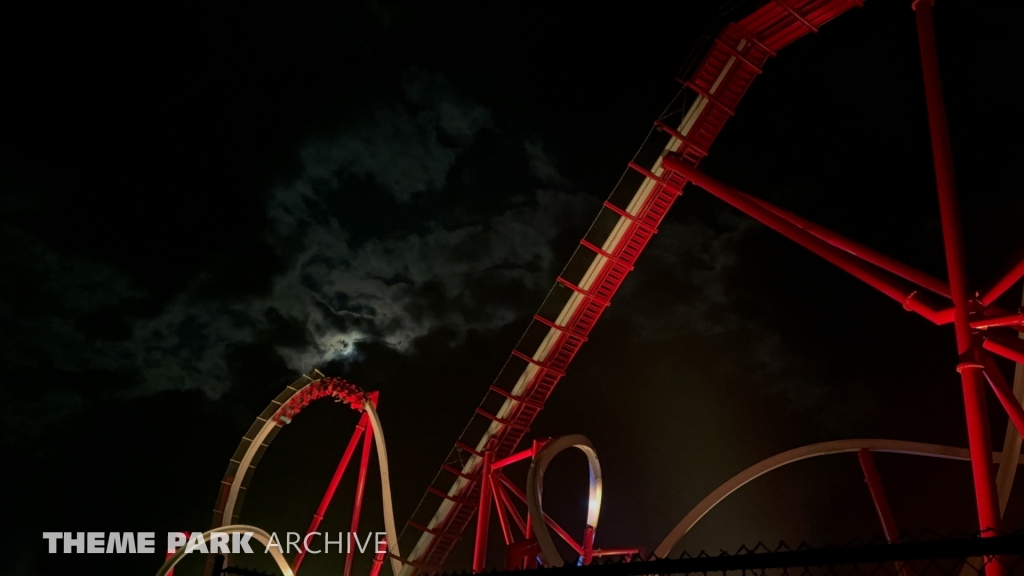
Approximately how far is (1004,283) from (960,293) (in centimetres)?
59

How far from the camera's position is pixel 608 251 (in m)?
14.5

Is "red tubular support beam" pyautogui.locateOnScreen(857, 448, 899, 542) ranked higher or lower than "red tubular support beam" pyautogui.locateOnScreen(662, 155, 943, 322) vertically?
lower

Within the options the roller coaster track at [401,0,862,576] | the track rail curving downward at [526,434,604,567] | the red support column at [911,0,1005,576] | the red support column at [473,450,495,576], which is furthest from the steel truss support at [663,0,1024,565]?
the red support column at [473,450,495,576]

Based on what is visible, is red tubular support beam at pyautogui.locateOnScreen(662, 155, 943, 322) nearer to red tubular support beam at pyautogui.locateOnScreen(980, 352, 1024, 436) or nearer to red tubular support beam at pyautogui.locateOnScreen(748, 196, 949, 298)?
red tubular support beam at pyautogui.locateOnScreen(748, 196, 949, 298)

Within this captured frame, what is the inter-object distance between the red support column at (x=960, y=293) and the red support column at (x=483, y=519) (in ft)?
28.6

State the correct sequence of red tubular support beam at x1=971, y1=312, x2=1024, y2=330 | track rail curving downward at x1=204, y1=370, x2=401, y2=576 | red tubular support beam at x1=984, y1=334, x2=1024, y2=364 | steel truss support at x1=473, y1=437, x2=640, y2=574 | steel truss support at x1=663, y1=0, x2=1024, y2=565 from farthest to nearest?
track rail curving downward at x1=204, y1=370, x2=401, y2=576
steel truss support at x1=473, y1=437, x2=640, y2=574
red tubular support beam at x1=984, y1=334, x2=1024, y2=364
red tubular support beam at x1=971, y1=312, x2=1024, y2=330
steel truss support at x1=663, y1=0, x2=1024, y2=565

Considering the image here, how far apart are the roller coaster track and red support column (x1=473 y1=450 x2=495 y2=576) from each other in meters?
0.58

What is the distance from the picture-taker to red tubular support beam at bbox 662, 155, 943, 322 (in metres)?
9.16

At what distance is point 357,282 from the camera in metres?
31.6

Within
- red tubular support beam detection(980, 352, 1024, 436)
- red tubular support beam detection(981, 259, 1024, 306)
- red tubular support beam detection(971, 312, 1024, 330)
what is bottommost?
red tubular support beam detection(980, 352, 1024, 436)

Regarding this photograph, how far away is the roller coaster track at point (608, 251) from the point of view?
41.8 ft

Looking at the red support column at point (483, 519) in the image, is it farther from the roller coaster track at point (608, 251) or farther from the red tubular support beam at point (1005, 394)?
the red tubular support beam at point (1005, 394)

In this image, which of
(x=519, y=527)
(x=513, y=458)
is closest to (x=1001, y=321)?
(x=513, y=458)

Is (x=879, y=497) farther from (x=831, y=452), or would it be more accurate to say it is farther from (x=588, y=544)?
(x=588, y=544)
